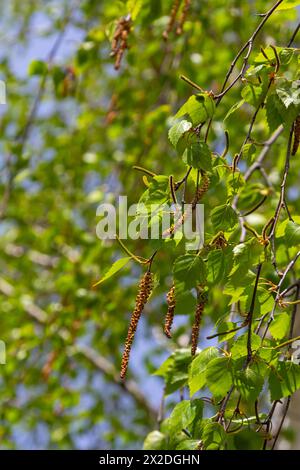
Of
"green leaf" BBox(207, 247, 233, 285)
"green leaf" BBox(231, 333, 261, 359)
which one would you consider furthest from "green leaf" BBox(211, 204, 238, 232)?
"green leaf" BBox(231, 333, 261, 359)

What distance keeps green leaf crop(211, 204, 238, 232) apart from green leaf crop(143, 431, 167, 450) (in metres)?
0.53

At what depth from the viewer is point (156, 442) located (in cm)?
127

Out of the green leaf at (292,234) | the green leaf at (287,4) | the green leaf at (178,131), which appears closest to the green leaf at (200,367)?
the green leaf at (292,234)

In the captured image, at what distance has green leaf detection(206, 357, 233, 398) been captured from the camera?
2.94 ft

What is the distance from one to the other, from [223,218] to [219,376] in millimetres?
199

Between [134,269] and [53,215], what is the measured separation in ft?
1.38

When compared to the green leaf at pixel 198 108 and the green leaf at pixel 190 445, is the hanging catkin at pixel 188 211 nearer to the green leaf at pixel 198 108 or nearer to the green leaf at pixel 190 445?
the green leaf at pixel 198 108

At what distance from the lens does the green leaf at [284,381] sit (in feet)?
2.99

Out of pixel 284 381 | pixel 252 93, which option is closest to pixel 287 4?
pixel 252 93

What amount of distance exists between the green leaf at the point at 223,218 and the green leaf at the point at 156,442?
20.9 inches

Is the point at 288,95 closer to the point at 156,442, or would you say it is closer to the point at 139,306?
the point at 139,306

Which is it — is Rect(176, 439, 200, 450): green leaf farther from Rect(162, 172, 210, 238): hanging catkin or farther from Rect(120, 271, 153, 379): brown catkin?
Rect(162, 172, 210, 238): hanging catkin
